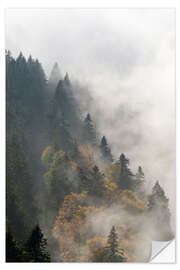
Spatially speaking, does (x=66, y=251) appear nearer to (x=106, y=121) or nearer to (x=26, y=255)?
(x=26, y=255)

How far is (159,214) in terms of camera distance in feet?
9.92

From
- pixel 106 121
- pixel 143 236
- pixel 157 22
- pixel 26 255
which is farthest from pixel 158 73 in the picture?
pixel 26 255

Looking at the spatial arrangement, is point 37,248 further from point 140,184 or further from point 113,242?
point 140,184

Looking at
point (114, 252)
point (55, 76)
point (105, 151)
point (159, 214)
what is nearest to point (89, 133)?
point (105, 151)

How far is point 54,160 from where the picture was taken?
3.11 m

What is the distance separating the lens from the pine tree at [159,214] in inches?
118

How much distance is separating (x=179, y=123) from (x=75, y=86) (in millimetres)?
1341

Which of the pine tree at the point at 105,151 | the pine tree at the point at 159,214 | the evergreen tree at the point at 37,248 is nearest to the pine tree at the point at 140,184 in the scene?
the pine tree at the point at 159,214

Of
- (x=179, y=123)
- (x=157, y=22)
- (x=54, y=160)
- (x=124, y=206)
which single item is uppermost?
(x=157, y=22)

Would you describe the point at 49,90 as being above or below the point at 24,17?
below

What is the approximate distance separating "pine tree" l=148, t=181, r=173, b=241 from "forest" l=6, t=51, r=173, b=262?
0.01m

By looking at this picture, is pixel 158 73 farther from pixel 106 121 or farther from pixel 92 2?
pixel 92 2

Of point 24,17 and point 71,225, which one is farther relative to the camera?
point 24,17

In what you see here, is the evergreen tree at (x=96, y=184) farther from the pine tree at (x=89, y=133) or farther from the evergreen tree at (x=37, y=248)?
the evergreen tree at (x=37, y=248)
